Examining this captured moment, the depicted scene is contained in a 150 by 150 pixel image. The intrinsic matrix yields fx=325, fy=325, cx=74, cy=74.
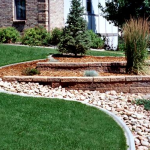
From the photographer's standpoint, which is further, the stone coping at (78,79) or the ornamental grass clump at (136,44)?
the ornamental grass clump at (136,44)

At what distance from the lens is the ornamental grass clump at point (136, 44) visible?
7570 millimetres

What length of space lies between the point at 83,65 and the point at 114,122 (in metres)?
3.68

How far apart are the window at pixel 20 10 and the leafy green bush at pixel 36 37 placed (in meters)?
1.67

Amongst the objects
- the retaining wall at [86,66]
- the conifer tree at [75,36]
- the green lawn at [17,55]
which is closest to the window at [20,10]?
the green lawn at [17,55]

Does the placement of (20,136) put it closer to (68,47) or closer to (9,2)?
(68,47)

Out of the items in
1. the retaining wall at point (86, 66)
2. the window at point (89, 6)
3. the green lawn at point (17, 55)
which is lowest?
the retaining wall at point (86, 66)

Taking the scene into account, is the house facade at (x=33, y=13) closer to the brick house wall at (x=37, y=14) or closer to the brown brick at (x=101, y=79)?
the brick house wall at (x=37, y=14)

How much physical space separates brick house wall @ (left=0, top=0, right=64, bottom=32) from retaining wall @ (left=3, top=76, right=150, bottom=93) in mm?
8949

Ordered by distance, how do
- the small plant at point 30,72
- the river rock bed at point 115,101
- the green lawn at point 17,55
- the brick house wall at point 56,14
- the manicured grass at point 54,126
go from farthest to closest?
the brick house wall at point 56,14, the green lawn at point 17,55, the small plant at point 30,72, the river rock bed at point 115,101, the manicured grass at point 54,126

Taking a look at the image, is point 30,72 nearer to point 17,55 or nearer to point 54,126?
point 17,55

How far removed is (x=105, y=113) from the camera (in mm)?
5164

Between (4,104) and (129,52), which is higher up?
(129,52)

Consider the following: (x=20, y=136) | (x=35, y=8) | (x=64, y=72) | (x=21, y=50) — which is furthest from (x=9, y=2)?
(x=20, y=136)

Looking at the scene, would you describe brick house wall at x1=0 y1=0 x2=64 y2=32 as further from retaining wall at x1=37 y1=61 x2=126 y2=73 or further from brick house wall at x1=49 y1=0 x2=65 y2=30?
retaining wall at x1=37 y1=61 x2=126 y2=73
